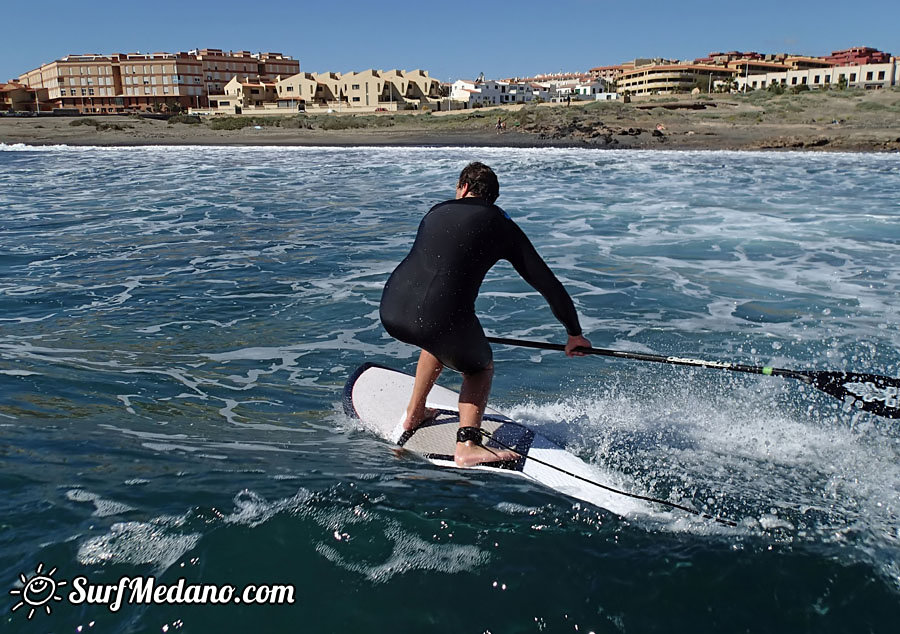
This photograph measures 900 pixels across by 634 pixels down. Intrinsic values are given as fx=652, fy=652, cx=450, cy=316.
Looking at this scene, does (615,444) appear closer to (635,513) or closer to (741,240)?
(635,513)

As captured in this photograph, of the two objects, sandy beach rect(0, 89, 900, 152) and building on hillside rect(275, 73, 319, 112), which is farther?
building on hillside rect(275, 73, 319, 112)

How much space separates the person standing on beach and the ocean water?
793 millimetres

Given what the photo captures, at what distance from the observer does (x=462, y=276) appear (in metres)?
3.70

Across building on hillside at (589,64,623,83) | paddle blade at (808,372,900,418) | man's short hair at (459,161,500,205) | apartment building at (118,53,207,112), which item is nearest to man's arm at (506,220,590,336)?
man's short hair at (459,161,500,205)

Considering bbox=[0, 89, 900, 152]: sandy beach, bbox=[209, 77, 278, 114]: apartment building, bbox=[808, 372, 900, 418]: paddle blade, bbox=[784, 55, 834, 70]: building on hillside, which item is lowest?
bbox=[808, 372, 900, 418]: paddle blade

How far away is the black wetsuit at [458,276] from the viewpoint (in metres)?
3.63

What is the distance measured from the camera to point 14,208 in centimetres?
1730

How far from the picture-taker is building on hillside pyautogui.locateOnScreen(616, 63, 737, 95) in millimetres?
112812

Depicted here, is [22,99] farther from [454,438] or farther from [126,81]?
[454,438]

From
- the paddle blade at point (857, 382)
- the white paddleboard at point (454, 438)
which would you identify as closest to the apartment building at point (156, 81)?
the white paddleboard at point (454, 438)

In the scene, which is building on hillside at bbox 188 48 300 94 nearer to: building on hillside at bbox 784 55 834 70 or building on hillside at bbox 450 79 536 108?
building on hillside at bbox 450 79 536 108

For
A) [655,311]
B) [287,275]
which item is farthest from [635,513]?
[287,275]

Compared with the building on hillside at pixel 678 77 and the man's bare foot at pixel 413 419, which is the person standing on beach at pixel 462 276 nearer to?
the man's bare foot at pixel 413 419

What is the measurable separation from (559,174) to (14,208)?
18600 millimetres
